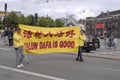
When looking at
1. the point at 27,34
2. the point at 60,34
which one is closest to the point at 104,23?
the point at 60,34

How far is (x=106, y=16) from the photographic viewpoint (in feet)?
470

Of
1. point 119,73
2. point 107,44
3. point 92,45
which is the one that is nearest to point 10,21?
point 107,44

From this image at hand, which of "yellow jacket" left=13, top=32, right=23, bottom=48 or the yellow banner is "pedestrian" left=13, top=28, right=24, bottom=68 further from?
the yellow banner

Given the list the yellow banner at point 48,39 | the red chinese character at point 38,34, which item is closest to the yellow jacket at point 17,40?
the yellow banner at point 48,39

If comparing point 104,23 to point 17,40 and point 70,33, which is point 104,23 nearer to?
point 70,33

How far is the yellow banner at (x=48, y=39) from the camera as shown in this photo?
19.7 m

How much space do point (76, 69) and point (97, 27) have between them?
129180 millimetres

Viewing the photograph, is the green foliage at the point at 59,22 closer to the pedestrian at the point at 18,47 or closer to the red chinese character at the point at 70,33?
the red chinese character at the point at 70,33

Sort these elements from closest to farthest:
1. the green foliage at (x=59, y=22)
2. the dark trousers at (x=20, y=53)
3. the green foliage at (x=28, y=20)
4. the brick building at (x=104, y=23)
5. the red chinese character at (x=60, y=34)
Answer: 1. the dark trousers at (x=20, y=53)
2. the red chinese character at (x=60, y=34)
3. the green foliage at (x=28, y=20)
4. the green foliage at (x=59, y=22)
5. the brick building at (x=104, y=23)

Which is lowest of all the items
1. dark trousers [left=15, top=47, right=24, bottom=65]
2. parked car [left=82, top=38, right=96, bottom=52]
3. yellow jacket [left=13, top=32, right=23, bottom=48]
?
parked car [left=82, top=38, right=96, bottom=52]

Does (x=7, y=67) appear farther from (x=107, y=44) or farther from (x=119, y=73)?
(x=107, y=44)

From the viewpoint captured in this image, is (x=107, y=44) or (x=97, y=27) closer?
(x=107, y=44)

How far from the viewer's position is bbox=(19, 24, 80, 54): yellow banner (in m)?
19.7

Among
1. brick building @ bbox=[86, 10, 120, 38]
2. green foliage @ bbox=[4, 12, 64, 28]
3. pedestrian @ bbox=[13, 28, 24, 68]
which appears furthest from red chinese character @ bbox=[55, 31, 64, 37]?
brick building @ bbox=[86, 10, 120, 38]
